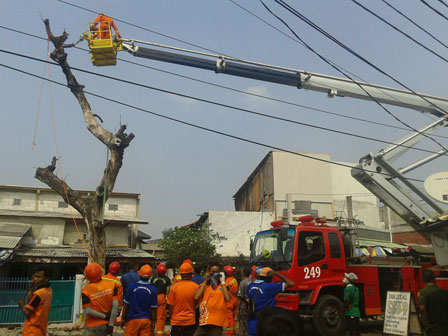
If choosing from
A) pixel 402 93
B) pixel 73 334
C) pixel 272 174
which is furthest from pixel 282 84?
pixel 272 174

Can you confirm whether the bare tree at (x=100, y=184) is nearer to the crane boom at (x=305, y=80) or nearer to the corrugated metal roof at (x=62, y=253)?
the crane boom at (x=305, y=80)

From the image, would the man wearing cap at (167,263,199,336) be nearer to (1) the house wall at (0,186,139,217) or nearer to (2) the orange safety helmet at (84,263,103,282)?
(2) the orange safety helmet at (84,263,103,282)

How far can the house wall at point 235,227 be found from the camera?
31281 millimetres

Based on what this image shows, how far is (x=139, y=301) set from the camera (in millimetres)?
6398

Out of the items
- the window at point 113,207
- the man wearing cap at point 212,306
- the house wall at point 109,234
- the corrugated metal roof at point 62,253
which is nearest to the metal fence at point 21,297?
the corrugated metal roof at point 62,253

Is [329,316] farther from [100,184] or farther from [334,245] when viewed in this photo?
[100,184]

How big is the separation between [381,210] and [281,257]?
93.8 ft

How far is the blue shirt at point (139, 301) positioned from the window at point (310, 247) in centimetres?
470

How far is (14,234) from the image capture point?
20234mm

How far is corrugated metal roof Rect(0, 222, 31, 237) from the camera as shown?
2022 centimetres

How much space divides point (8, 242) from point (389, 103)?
664 inches

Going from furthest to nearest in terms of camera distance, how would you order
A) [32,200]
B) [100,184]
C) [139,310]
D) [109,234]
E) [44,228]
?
[32,200], [109,234], [44,228], [100,184], [139,310]

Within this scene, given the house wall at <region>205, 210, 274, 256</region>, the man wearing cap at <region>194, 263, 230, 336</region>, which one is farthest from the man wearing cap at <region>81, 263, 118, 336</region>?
the house wall at <region>205, 210, 274, 256</region>

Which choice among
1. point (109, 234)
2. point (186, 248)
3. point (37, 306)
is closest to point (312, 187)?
point (186, 248)
